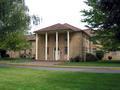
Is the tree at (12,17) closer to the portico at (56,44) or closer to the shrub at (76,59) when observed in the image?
the portico at (56,44)

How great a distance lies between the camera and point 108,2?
9.67 metres

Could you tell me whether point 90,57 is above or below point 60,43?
below

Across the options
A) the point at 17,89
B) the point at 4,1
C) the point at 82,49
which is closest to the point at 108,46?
the point at 82,49

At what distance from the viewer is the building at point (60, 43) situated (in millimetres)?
50388

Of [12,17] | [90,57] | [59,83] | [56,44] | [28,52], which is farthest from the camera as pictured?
[28,52]

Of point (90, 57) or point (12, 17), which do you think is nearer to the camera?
point (12, 17)

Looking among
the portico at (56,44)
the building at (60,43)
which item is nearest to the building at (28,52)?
the building at (60,43)

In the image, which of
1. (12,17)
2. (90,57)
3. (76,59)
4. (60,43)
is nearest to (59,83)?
(12,17)

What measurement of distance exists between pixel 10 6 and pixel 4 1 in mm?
1073

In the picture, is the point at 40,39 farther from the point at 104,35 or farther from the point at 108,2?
the point at 108,2

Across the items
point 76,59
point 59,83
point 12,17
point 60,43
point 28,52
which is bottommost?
point 59,83

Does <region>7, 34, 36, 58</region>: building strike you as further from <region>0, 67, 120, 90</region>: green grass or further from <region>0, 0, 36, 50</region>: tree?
<region>0, 67, 120, 90</region>: green grass

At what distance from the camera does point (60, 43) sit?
5275 centimetres

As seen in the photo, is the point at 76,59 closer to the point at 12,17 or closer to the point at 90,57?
the point at 90,57
